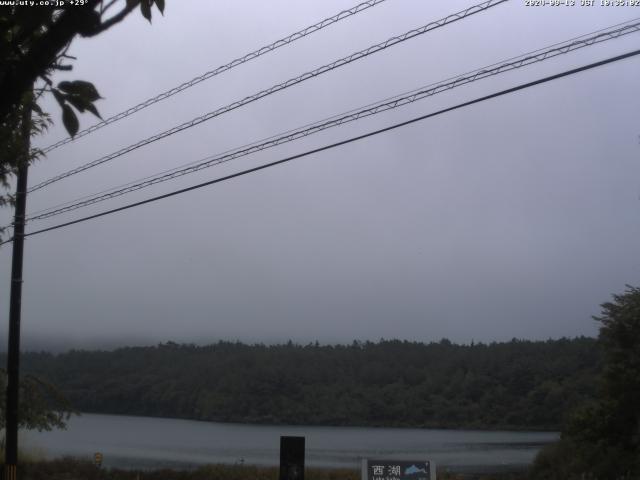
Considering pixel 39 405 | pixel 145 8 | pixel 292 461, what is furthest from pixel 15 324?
pixel 145 8

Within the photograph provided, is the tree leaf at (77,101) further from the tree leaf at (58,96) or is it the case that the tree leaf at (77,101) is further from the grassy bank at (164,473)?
the grassy bank at (164,473)

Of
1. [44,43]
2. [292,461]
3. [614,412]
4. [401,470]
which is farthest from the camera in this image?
[614,412]

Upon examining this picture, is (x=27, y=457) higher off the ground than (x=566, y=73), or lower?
lower

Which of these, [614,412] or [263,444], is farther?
[263,444]

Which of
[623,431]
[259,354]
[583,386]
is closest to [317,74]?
[623,431]

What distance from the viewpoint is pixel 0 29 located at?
146 inches

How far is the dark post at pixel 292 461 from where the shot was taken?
12.6m

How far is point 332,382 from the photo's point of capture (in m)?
36.1

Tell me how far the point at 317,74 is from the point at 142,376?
26.5 metres

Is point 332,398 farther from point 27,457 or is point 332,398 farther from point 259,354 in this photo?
point 27,457

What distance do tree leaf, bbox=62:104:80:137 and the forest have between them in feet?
84.9

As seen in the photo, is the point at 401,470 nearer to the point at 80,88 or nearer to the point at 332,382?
the point at 80,88

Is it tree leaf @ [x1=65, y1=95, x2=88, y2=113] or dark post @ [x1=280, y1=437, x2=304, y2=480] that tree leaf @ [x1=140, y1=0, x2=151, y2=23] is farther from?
dark post @ [x1=280, y1=437, x2=304, y2=480]

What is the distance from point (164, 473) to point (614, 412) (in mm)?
12432
